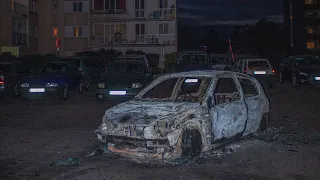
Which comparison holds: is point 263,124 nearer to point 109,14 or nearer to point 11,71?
point 11,71

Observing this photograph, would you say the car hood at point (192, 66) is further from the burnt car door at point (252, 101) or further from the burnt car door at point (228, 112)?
the burnt car door at point (228, 112)

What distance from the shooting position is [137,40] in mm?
52844

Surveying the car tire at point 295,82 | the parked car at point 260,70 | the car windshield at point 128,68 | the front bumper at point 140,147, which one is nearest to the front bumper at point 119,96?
the car windshield at point 128,68

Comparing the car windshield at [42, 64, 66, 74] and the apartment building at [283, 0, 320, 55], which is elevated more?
the apartment building at [283, 0, 320, 55]

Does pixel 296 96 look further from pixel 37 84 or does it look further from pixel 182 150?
pixel 182 150

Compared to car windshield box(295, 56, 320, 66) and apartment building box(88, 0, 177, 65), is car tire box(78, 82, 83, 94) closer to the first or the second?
car windshield box(295, 56, 320, 66)

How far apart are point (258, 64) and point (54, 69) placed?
10583mm

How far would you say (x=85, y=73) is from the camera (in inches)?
965

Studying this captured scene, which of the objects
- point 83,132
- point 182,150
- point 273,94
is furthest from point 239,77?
point 273,94

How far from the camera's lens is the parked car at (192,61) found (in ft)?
78.2

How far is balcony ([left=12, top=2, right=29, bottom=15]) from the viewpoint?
44.2 m

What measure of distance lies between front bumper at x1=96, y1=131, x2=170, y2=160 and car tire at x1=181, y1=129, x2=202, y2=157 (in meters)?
0.39

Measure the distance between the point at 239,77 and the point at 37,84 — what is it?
11235mm

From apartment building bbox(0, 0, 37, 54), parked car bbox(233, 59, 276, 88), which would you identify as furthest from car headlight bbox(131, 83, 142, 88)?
apartment building bbox(0, 0, 37, 54)
